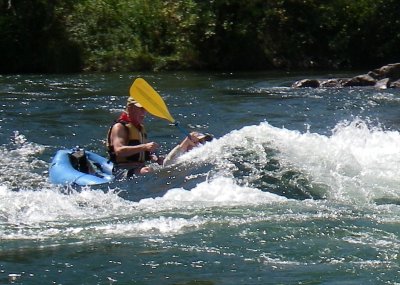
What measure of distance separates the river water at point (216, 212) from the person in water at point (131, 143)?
13cm

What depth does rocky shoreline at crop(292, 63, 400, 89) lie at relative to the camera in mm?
16812

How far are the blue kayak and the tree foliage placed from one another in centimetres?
1242

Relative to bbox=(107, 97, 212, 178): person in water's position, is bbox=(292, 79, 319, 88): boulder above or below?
below

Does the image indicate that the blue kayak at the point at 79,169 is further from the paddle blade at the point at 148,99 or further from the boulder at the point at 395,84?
the boulder at the point at 395,84

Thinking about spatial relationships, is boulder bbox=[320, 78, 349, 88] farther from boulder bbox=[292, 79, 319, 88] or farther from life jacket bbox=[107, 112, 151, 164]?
life jacket bbox=[107, 112, 151, 164]

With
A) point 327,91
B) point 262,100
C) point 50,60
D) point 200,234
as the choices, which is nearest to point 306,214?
point 200,234

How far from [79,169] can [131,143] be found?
26.1 inches

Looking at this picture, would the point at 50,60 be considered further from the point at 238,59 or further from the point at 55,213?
the point at 55,213

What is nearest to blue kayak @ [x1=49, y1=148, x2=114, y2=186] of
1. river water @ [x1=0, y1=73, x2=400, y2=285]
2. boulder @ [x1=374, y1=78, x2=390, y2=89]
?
river water @ [x1=0, y1=73, x2=400, y2=285]

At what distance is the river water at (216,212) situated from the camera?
518 centimetres

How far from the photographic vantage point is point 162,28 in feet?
73.1

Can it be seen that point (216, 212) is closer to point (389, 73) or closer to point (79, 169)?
point (79, 169)

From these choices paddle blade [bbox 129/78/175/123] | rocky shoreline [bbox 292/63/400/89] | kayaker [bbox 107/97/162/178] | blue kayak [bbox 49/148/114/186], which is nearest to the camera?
blue kayak [bbox 49/148/114/186]

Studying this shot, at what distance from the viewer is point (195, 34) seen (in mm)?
21984
